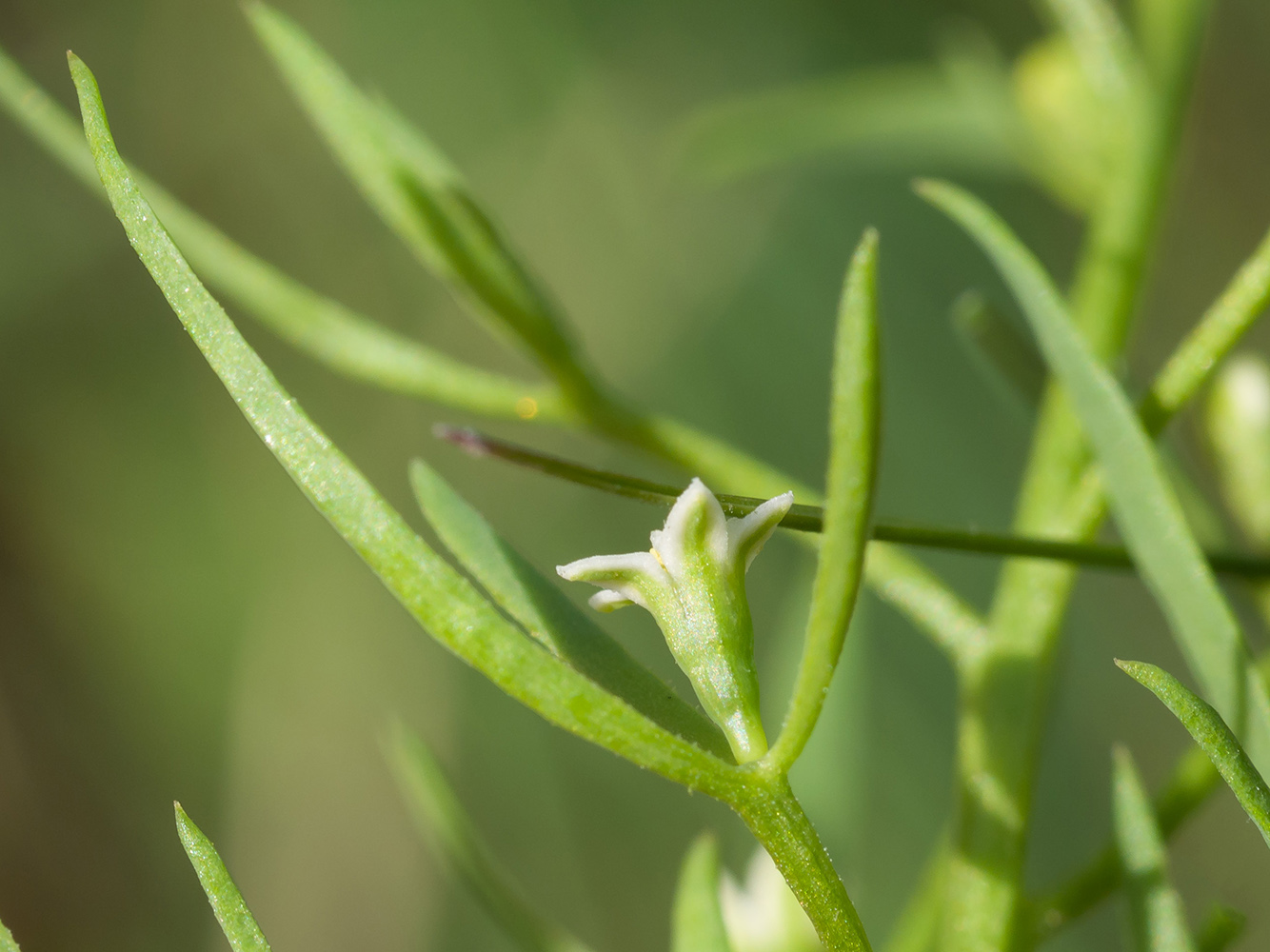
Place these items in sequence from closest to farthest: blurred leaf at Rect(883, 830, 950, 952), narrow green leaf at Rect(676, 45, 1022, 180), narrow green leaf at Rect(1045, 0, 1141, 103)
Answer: blurred leaf at Rect(883, 830, 950, 952)
narrow green leaf at Rect(1045, 0, 1141, 103)
narrow green leaf at Rect(676, 45, 1022, 180)

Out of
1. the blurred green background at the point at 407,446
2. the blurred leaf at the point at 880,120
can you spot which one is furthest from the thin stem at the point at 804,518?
the blurred green background at the point at 407,446

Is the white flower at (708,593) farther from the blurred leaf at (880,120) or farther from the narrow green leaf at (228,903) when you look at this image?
the blurred leaf at (880,120)

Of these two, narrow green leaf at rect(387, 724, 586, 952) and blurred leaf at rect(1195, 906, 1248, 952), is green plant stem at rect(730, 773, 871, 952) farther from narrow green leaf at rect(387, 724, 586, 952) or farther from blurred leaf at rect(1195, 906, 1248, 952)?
narrow green leaf at rect(387, 724, 586, 952)

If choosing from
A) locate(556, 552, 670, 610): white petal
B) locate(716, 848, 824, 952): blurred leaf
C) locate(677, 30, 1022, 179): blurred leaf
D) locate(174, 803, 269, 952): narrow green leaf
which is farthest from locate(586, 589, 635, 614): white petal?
locate(677, 30, 1022, 179): blurred leaf

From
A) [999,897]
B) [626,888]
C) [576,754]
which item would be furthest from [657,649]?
[999,897]

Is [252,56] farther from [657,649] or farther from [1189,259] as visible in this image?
[1189,259]

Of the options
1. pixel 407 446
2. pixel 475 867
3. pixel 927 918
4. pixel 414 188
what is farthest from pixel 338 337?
pixel 407 446
